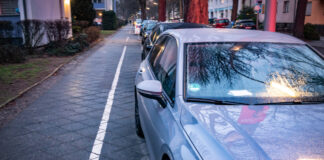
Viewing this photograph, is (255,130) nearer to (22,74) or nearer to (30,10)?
(22,74)

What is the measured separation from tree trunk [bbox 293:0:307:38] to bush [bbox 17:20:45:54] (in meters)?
18.0

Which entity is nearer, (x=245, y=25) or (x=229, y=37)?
(x=229, y=37)

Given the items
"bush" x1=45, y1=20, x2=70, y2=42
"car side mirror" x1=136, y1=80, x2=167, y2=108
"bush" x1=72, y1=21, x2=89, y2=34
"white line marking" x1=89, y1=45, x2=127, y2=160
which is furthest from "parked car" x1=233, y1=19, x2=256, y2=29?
"car side mirror" x1=136, y1=80, x2=167, y2=108

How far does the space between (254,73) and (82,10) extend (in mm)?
27712

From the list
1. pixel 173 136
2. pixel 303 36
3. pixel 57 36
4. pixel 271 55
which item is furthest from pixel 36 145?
pixel 303 36

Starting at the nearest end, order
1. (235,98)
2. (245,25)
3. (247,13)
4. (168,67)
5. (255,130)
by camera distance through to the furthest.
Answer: (255,130)
(235,98)
(168,67)
(245,25)
(247,13)

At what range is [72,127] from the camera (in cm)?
513

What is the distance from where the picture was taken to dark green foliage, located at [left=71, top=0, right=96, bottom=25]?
2820cm

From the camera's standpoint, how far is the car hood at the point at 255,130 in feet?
5.74

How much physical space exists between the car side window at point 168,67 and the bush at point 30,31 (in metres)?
11.1

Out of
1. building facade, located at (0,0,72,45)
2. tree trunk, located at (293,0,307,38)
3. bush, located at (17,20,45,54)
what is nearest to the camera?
bush, located at (17,20,45,54)

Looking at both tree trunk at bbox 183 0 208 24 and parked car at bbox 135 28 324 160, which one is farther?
tree trunk at bbox 183 0 208 24

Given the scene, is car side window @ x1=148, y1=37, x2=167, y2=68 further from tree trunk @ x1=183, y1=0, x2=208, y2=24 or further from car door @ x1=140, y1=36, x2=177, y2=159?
tree trunk @ x1=183, y1=0, x2=208, y2=24

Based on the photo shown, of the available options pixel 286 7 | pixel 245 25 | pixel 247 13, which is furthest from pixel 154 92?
pixel 247 13
